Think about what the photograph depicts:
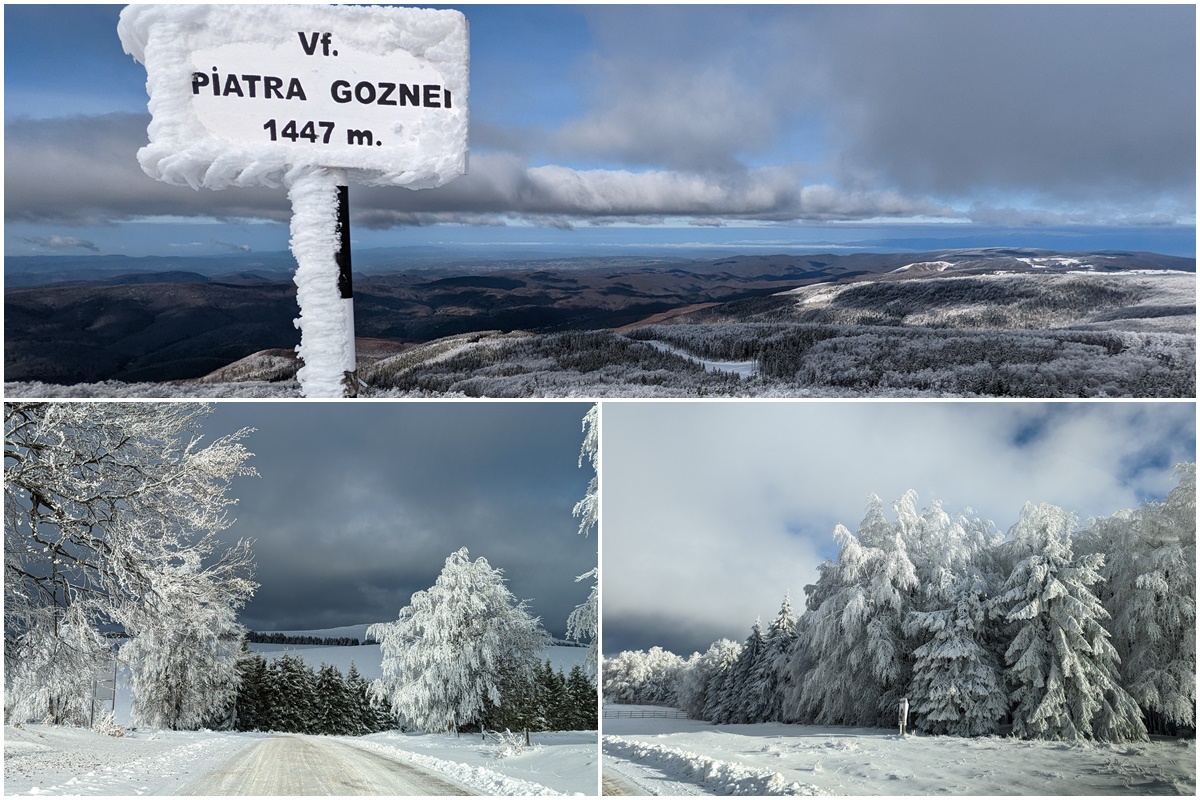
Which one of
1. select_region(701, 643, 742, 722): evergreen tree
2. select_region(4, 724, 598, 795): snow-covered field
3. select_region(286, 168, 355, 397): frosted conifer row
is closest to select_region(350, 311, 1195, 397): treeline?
select_region(286, 168, 355, 397): frosted conifer row

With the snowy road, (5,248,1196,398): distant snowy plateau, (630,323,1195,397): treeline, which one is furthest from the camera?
the snowy road

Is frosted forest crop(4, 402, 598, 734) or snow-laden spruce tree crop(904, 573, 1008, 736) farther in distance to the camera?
snow-laden spruce tree crop(904, 573, 1008, 736)

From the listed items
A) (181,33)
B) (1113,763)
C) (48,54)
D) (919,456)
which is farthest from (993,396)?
(48,54)

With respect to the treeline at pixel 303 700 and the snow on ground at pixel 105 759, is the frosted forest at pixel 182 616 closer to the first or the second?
the treeline at pixel 303 700

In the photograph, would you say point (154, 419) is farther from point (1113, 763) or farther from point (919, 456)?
point (1113, 763)

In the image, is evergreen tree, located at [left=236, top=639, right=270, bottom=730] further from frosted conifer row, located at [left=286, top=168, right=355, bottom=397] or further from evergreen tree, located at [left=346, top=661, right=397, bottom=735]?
frosted conifer row, located at [left=286, top=168, right=355, bottom=397]

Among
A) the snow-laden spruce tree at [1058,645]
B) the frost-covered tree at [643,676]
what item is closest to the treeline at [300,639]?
the frost-covered tree at [643,676]
